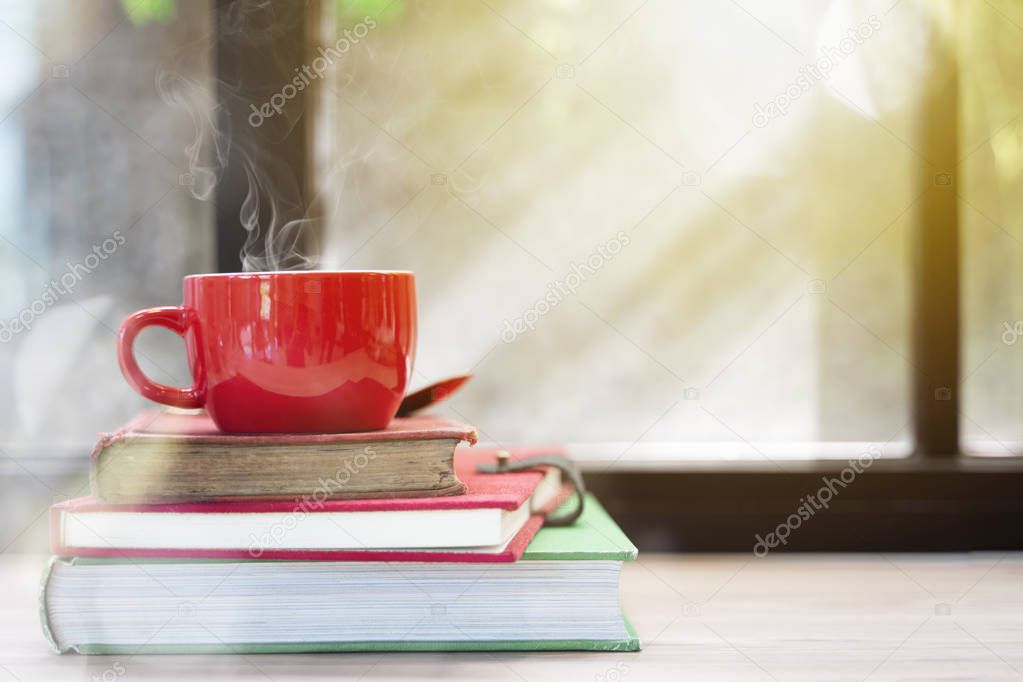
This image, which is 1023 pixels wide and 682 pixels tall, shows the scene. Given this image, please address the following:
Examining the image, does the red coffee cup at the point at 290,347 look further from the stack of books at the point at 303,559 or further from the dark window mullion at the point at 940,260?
the dark window mullion at the point at 940,260

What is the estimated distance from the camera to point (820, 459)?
3.34 feet

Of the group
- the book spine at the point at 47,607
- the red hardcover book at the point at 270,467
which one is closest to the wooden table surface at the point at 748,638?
the book spine at the point at 47,607

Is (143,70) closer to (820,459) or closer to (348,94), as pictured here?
(348,94)

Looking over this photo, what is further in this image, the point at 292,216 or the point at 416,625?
the point at 292,216

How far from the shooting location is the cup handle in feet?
2.32

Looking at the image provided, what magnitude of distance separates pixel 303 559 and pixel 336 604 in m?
0.05

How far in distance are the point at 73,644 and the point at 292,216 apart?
1.80 ft

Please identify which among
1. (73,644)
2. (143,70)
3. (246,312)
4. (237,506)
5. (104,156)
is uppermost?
(143,70)

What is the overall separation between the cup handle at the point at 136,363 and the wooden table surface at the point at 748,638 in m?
0.20

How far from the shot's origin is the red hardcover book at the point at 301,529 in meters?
0.62

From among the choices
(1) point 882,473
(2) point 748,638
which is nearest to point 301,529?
(2) point 748,638

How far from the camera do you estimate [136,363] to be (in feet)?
2.33

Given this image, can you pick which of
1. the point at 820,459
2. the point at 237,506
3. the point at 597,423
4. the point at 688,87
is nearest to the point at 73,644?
the point at 237,506

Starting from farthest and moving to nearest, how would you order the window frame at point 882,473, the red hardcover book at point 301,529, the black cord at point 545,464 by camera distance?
the window frame at point 882,473, the black cord at point 545,464, the red hardcover book at point 301,529
